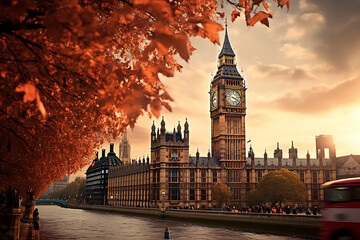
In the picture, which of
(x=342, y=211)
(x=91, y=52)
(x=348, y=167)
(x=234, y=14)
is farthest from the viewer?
(x=348, y=167)

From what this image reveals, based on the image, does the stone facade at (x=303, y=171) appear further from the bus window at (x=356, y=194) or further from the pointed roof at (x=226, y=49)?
the bus window at (x=356, y=194)

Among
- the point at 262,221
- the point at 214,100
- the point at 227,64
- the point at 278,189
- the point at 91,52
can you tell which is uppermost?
the point at 227,64

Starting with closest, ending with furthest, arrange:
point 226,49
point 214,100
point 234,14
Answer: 1. point 234,14
2. point 214,100
3. point 226,49

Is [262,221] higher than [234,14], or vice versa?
[234,14]

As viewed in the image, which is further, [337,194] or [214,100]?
[214,100]

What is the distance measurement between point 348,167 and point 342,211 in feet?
393

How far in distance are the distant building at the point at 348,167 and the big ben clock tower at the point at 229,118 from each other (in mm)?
41552

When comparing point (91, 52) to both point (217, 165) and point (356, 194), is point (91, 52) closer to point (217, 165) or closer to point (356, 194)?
point (356, 194)

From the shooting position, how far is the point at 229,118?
374 feet

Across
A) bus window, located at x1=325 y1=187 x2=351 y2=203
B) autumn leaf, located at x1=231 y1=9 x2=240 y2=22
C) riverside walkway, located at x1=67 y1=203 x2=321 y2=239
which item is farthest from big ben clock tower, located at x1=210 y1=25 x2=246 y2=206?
autumn leaf, located at x1=231 y1=9 x2=240 y2=22

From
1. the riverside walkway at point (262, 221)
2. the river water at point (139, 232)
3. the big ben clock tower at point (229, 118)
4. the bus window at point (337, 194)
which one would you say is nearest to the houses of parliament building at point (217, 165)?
the big ben clock tower at point (229, 118)

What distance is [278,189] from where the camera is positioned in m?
83.9

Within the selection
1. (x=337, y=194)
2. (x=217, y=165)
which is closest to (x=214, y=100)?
(x=217, y=165)

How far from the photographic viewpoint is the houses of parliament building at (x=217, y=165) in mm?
100500
